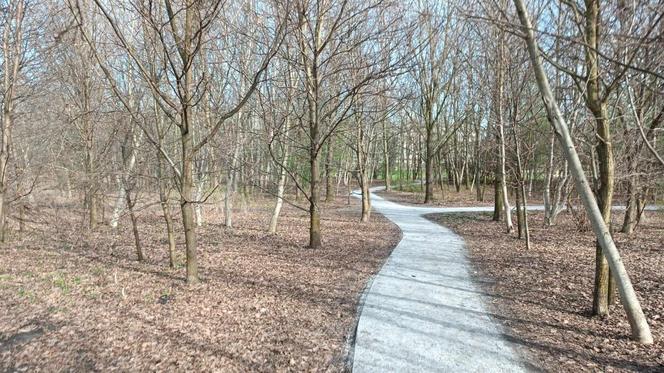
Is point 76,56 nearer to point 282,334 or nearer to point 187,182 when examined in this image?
point 187,182

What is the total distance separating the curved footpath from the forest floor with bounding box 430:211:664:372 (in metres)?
0.27

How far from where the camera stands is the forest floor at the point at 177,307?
371 centimetres

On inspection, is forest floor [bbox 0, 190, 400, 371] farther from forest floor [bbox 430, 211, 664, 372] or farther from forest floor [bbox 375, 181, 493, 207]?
forest floor [bbox 375, 181, 493, 207]

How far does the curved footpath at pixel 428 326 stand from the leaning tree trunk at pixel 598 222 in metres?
1.25

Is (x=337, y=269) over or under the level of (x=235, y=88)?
under

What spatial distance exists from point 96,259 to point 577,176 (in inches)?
339

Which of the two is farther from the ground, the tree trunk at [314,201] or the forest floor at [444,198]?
the tree trunk at [314,201]

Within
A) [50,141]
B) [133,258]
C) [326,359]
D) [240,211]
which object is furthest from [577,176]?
[240,211]

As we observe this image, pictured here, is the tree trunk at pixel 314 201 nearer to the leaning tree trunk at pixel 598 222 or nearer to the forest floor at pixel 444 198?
the leaning tree trunk at pixel 598 222

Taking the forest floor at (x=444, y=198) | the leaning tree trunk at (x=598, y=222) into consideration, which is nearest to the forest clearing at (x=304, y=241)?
the leaning tree trunk at (x=598, y=222)

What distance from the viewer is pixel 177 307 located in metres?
5.04

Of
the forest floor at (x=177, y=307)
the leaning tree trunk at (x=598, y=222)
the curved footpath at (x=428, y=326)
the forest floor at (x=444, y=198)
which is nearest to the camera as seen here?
the curved footpath at (x=428, y=326)

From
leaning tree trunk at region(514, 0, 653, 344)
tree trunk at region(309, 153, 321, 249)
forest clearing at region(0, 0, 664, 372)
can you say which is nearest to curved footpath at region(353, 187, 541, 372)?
forest clearing at region(0, 0, 664, 372)

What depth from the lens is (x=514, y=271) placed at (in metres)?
6.97
